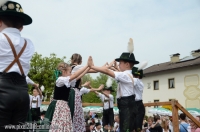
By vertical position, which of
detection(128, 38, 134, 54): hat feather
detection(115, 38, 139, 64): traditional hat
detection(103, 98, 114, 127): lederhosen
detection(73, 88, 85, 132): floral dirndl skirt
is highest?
detection(128, 38, 134, 54): hat feather

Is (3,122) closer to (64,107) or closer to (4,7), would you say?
(4,7)

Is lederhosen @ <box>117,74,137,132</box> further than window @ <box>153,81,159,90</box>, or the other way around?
window @ <box>153,81,159,90</box>

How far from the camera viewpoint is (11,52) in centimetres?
272

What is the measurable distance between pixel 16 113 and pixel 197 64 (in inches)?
1077

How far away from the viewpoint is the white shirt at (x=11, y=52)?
2.69 meters

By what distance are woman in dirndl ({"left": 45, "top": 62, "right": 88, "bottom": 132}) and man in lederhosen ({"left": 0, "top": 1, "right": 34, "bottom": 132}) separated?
192 cm

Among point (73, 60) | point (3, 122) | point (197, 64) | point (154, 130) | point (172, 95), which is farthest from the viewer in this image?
point (172, 95)

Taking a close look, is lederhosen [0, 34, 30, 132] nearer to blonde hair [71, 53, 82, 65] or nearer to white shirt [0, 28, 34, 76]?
white shirt [0, 28, 34, 76]

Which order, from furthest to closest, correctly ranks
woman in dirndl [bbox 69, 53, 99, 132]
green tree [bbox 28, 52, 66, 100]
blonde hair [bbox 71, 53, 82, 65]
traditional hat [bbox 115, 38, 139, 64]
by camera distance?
green tree [bbox 28, 52, 66, 100], blonde hair [bbox 71, 53, 82, 65], woman in dirndl [bbox 69, 53, 99, 132], traditional hat [bbox 115, 38, 139, 64]

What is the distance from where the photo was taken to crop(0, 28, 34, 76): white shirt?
2686mm

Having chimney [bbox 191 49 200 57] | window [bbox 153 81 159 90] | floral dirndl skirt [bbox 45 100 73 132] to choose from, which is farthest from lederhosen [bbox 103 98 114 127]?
chimney [bbox 191 49 200 57]

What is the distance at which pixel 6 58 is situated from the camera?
8.88ft

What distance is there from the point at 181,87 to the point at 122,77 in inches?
1067

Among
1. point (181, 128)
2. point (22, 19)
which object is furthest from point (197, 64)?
point (22, 19)
